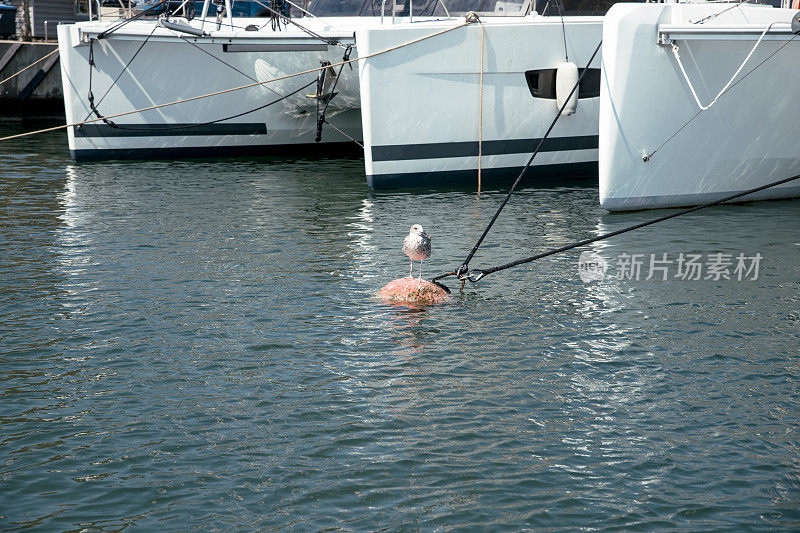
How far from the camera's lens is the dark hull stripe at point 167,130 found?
15.5 m

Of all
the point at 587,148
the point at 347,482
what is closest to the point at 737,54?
the point at 587,148

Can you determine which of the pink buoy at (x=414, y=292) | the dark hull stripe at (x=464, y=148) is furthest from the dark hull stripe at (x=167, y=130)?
the pink buoy at (x=414, y=292)

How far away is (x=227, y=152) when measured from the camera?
1639 cm

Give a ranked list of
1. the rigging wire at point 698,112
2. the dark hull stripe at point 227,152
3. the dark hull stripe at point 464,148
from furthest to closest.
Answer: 1. the dark hull stripe at point 227,152
2. the dark hull stripe at point 464,148
3. the rigging wire at point 698,112

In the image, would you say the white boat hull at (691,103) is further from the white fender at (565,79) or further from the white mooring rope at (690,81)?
the white fender at (565,79)

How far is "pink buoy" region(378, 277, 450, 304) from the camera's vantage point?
782 centimetres

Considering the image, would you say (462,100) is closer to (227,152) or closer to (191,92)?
(191,92)

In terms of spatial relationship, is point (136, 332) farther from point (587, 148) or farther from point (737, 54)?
point (587, 148)

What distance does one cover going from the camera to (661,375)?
623 cm

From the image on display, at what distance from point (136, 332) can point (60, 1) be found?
23317mm

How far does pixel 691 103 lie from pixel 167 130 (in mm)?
8409

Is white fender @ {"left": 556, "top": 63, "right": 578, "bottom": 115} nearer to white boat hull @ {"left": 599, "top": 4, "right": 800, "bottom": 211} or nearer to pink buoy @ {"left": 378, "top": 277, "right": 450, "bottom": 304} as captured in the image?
white boat hull @ {"left": 599, "top": 4, "right": 800, "bottom": 211}

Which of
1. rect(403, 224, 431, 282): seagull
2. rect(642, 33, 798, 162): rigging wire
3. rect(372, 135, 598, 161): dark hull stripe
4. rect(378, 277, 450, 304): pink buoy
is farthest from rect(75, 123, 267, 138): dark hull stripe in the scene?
rect(403, 224, 431, 282): seagull

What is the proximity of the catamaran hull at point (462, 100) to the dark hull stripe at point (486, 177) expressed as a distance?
2 cm
